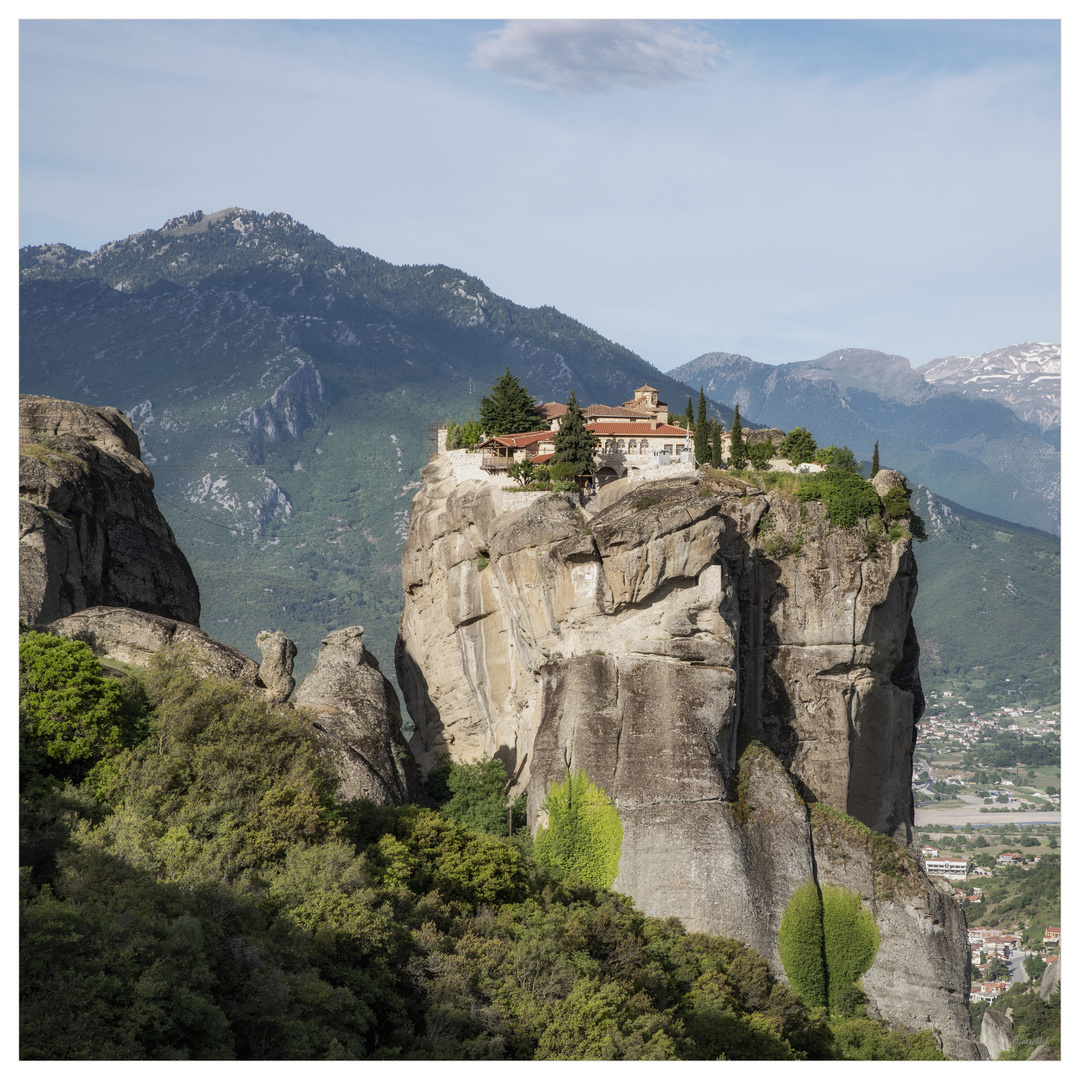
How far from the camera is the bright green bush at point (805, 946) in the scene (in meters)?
50.5

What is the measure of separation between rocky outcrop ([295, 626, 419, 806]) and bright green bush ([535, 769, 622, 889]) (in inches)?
244

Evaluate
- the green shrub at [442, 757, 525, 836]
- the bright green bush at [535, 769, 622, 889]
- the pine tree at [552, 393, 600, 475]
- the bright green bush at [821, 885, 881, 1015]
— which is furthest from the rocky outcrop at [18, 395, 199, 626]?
the bright green bush at [821, 885, 881, 1015]

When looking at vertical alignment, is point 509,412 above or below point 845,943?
above

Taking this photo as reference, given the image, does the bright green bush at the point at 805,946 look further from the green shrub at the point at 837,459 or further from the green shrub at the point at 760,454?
the green shrub at the point at 760,454

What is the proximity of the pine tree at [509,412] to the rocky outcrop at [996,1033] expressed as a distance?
39953mm

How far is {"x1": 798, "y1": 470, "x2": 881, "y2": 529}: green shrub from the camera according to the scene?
64625 mm

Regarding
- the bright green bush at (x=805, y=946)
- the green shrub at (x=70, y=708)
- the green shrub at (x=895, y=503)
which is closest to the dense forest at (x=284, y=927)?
the green shrub at (x=70, y=708)

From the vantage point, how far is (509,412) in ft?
251

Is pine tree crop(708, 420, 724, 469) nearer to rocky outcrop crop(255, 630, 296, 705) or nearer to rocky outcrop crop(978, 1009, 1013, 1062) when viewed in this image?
rocky outcrop crop(255, 630, 296, 705)

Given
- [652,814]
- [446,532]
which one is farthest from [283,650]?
[446,532]

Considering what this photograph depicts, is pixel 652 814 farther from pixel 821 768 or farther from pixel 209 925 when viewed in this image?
pixel 209 925

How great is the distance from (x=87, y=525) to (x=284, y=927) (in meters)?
37.7

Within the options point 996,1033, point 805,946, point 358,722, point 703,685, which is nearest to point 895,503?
point 703,685

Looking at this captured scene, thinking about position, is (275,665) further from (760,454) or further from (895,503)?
(895,503)
